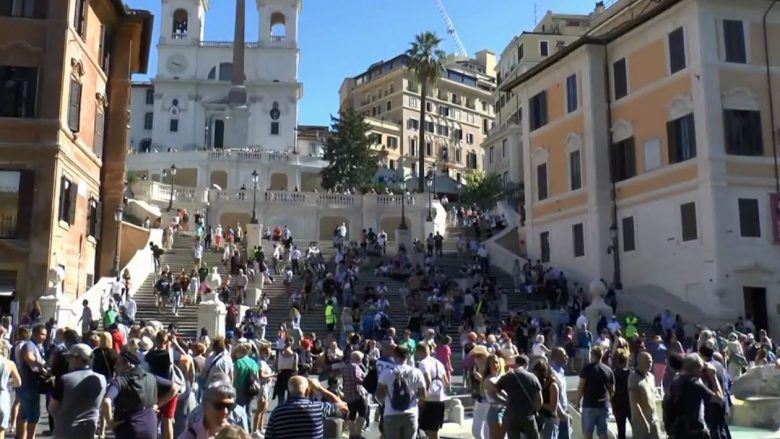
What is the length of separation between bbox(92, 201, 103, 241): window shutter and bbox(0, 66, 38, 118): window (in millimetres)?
5330

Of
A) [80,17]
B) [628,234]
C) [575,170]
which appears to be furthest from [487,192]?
[80,17]

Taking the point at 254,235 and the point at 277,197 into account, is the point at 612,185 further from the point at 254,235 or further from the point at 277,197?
the point at 277,197

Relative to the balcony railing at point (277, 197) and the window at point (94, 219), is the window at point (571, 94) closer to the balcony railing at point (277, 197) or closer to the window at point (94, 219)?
the balcony railing at point (277, 197)

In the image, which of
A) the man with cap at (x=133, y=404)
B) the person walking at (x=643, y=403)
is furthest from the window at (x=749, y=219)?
the man with cap at (x=133, y=404)

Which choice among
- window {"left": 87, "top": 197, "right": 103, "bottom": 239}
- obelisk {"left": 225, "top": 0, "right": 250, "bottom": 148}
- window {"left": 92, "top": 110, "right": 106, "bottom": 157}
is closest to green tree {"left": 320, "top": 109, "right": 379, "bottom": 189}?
obelisk {"left": 225, "top": 0, "right": 250, "bottom": 148}

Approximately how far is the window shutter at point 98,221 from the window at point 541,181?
20.2 metres

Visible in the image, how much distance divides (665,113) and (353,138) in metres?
43.0

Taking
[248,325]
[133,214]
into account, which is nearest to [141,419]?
[248,325]

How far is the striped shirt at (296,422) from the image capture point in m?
6.29

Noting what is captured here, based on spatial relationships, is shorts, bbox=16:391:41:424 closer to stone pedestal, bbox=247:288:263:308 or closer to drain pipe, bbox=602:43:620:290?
stone pedestal, bbox=247:288:263:308

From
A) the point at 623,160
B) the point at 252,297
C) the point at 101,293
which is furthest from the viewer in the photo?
the point at 623,160

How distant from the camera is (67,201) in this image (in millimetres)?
25891

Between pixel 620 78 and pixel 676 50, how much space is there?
3.50 metres

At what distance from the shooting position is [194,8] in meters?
82.6
